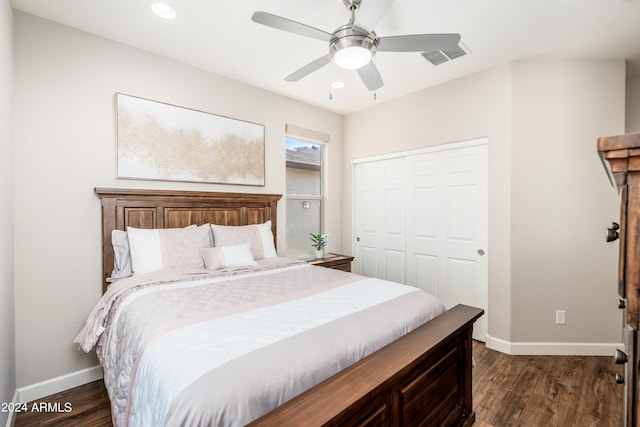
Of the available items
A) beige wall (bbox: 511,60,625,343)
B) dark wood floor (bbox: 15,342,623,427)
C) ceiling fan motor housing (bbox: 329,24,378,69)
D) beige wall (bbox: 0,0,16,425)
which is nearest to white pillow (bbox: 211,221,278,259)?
beige wall (bbox: 0,0,16,425)

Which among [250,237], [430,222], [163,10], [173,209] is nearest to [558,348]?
[430,222]

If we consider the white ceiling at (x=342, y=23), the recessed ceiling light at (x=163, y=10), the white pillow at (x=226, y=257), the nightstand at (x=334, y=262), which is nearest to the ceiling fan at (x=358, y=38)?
the white ceiling at (x=342, y=23)

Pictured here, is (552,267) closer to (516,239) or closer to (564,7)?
(516,239)

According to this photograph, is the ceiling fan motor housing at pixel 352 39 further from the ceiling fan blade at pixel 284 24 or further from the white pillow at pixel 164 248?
the white pillow at pixel 164 248

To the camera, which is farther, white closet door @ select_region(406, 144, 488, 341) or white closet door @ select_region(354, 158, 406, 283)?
white closet door @ select_region(354, 158, 406, 283)

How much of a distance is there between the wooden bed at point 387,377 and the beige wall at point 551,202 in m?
1.37

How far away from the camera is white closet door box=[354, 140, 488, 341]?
3141mm

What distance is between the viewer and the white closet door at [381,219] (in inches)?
151

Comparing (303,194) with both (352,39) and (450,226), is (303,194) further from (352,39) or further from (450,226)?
(352,39)

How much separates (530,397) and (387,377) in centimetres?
178

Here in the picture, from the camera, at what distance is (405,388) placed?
4.29ft

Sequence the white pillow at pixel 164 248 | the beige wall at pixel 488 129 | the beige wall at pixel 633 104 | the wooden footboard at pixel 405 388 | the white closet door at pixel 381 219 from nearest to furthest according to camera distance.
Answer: the wooden footboard at pixel 405 388 → the white pillow at pixel 164 248 → the beige wall at pixel 488 129 → the beige wall at pixel 633 104 → the white closet door at pixel 381 219

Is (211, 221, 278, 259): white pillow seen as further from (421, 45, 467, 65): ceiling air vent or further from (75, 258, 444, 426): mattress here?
(421, 45, 467, 65): ceiling air vent

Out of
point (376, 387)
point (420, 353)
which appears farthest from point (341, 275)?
point (376, 387)
